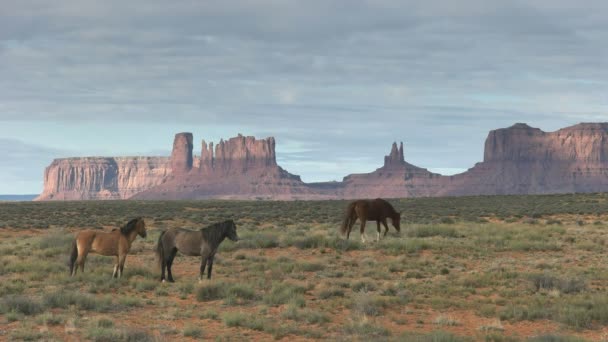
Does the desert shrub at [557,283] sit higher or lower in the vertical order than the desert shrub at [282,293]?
higher

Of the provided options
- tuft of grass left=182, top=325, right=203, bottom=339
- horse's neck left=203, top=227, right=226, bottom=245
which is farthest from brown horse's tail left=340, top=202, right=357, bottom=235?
tuft of grass left=182, top=325, right=203, bottom=339

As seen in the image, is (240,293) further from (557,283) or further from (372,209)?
(372,209)

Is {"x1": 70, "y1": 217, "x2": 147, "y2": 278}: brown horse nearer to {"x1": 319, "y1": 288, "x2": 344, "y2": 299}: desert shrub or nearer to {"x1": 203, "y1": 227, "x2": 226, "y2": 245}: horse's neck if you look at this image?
{"x1": 203, "y1": 227, "x2": 226, "y2": 245}: horse's neck

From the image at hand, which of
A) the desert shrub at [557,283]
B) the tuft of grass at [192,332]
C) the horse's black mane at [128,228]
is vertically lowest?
the tuft of grass at [192,332]

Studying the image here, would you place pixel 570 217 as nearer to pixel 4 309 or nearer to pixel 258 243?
pixel 258 243

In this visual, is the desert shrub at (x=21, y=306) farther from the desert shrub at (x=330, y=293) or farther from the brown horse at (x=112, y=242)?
the desert shrub at (x=330, y=293)

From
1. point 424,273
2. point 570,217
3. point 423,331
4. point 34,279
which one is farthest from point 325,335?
point 570,217

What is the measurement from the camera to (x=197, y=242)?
1666 centimetres

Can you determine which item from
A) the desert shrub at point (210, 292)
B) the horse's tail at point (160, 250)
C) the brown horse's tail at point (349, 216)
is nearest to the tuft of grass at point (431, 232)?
the brown horse's tail at point (349, 216)

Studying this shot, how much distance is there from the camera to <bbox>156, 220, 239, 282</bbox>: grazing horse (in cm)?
1656

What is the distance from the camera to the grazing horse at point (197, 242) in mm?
16562

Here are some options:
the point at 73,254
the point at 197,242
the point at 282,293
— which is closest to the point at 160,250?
the point at 197,242

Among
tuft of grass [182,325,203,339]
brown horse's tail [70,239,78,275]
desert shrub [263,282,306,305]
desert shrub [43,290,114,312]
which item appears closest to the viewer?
tuft of grass [182,325,203,339]

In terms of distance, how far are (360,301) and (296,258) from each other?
8.51m
